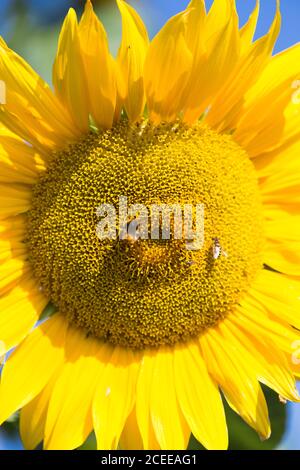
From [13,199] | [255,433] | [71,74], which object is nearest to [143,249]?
[13,199]

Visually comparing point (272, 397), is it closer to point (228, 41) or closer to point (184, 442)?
point (184, 442)

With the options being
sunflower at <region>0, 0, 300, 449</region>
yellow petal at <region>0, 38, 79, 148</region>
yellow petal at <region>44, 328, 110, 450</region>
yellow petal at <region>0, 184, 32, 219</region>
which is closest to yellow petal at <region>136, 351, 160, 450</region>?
sunflower at <region>0, 0, 300, 449</region>

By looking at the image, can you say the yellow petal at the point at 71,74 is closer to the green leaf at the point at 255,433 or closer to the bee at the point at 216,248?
the bee at the point at 216,248

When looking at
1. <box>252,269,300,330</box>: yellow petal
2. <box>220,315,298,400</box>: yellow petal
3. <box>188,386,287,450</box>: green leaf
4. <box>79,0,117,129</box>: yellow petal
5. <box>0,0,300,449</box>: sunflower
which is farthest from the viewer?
<box>188,386,287,450</box>: green leaf

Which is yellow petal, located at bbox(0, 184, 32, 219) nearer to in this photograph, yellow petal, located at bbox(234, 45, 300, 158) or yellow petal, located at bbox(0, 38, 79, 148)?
yellow petal, located at bbox(0, 38, 79, 148)

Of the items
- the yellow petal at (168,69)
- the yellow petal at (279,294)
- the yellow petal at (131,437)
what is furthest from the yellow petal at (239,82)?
the yellow petal at (131,437)

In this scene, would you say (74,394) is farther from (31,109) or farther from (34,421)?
(31,109)
